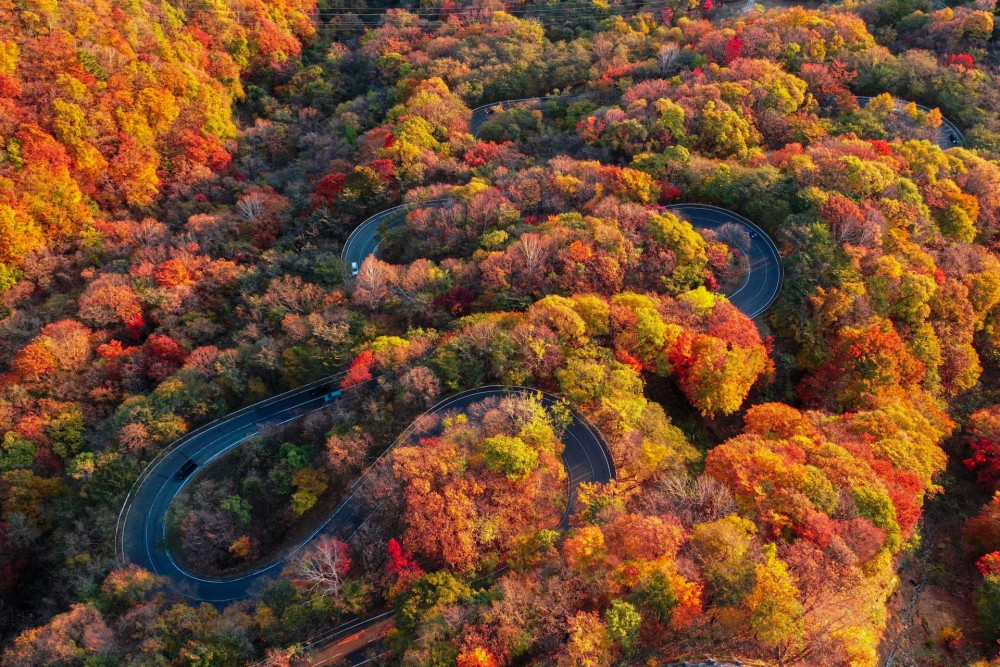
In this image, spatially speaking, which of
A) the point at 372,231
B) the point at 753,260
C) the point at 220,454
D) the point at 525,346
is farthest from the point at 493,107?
the point at 220,454

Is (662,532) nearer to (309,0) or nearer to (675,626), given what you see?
(675,626)

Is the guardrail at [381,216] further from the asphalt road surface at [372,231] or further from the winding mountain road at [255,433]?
the winding mountain road at [255,433]

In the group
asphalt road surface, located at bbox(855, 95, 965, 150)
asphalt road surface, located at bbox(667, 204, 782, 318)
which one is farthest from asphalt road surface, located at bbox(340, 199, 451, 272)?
asphalt road surface, located at bbox(855, 95, 965, 150)

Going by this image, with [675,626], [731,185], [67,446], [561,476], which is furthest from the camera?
[731,185]

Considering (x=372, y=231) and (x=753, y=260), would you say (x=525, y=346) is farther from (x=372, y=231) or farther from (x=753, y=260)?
(x=372, y=231)

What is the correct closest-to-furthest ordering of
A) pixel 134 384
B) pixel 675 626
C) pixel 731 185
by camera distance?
pixel 675 626 → pixel 134 384 → pixel 731 185

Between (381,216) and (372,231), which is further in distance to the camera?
(381,216)

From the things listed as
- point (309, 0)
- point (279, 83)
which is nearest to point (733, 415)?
point (279, 83)

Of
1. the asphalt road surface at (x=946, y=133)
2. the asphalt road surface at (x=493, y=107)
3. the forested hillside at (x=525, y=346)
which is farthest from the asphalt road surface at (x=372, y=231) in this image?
the asphalt road surface at (x=946, y=133)
